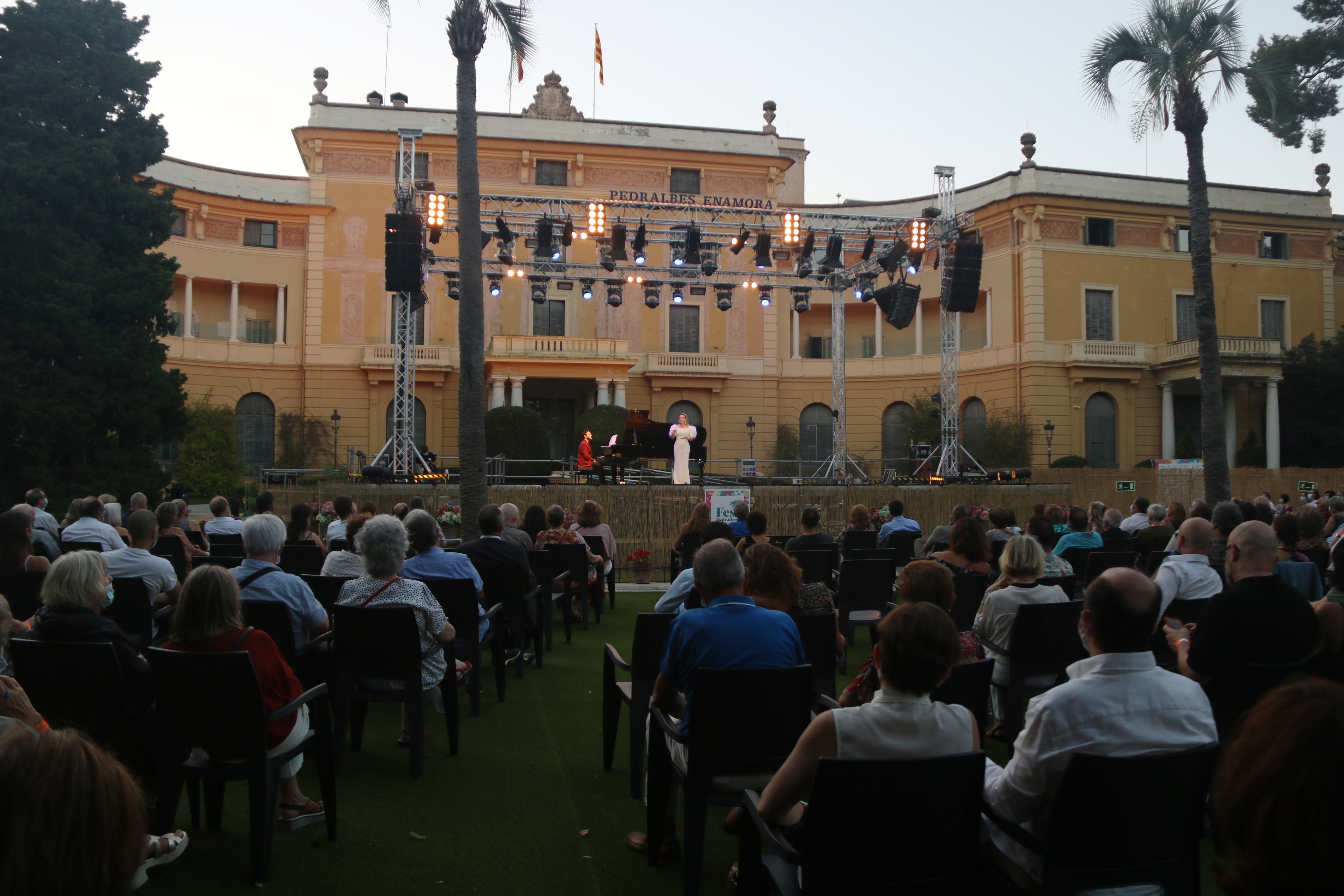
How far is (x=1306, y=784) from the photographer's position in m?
1.35

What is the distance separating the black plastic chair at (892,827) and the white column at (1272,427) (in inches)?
1362

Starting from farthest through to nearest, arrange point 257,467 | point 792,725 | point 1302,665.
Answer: point 257,467
point 1302,665
point 792,725

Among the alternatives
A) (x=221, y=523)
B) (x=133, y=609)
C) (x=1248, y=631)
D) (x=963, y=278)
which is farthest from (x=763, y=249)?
(x=1248, y=631)

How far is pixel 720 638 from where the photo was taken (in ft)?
12.2

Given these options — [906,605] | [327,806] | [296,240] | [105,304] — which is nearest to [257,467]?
[296,240]

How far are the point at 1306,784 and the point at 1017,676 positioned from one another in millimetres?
4083

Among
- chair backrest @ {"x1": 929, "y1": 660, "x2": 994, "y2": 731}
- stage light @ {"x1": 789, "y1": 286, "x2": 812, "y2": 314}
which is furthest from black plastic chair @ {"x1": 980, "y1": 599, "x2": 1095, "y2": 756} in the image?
stage light @ {"x1": 789, "y1": 286, "x2": 812, "y2": 314}

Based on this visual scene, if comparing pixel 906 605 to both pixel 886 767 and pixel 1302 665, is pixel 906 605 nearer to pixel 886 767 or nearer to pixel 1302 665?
pixel 886 767

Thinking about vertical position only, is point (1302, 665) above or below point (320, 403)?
below

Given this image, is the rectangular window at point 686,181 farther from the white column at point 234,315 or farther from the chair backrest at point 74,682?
the chair backrest at point 74,682

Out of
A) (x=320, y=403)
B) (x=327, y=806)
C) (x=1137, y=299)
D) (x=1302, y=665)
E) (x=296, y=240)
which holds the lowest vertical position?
(x=327, y=806)

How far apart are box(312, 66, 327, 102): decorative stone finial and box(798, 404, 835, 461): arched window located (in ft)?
67.5

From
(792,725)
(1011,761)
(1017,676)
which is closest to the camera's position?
(1011,761)

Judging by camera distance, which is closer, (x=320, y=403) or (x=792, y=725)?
(x=792, y=725)
